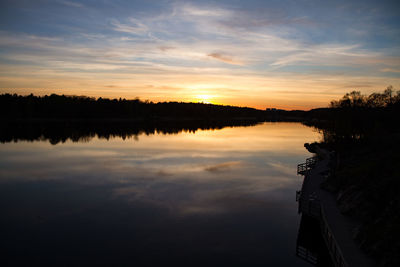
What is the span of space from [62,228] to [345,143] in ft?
134

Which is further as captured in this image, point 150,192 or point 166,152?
point 166,152

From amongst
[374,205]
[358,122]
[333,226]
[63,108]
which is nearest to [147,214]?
[333,226]

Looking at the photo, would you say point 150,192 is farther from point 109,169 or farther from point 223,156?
point 223,156

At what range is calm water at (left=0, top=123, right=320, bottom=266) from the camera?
661 inches

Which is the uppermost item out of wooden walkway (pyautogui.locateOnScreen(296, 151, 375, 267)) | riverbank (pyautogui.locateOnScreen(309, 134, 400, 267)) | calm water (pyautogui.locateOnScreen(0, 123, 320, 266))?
riverbank (pyautogui.locateOnScreen(309, 134, 400, 267))

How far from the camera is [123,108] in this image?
7323 inches

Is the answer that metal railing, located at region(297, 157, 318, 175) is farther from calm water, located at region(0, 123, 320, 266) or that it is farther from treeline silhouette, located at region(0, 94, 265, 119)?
treeline silhouette, located at region(0, 94, 265, 119)

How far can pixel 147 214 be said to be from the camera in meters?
22.6

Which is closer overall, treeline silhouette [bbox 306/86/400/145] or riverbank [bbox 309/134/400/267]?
riverbank [bbox 309/134/400/267]

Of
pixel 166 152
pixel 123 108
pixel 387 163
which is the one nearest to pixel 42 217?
pixel 387 163

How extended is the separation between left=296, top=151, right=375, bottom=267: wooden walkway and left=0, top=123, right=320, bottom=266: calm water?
1.88 m

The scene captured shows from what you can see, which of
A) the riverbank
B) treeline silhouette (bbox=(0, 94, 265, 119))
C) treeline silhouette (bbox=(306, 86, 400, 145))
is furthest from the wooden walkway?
treeline silhouette (bbox=(0, 94, 265, 119))

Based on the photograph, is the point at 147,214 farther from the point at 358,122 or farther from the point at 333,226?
the point at 358,122

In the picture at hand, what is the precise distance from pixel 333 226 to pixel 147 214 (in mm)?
13352
